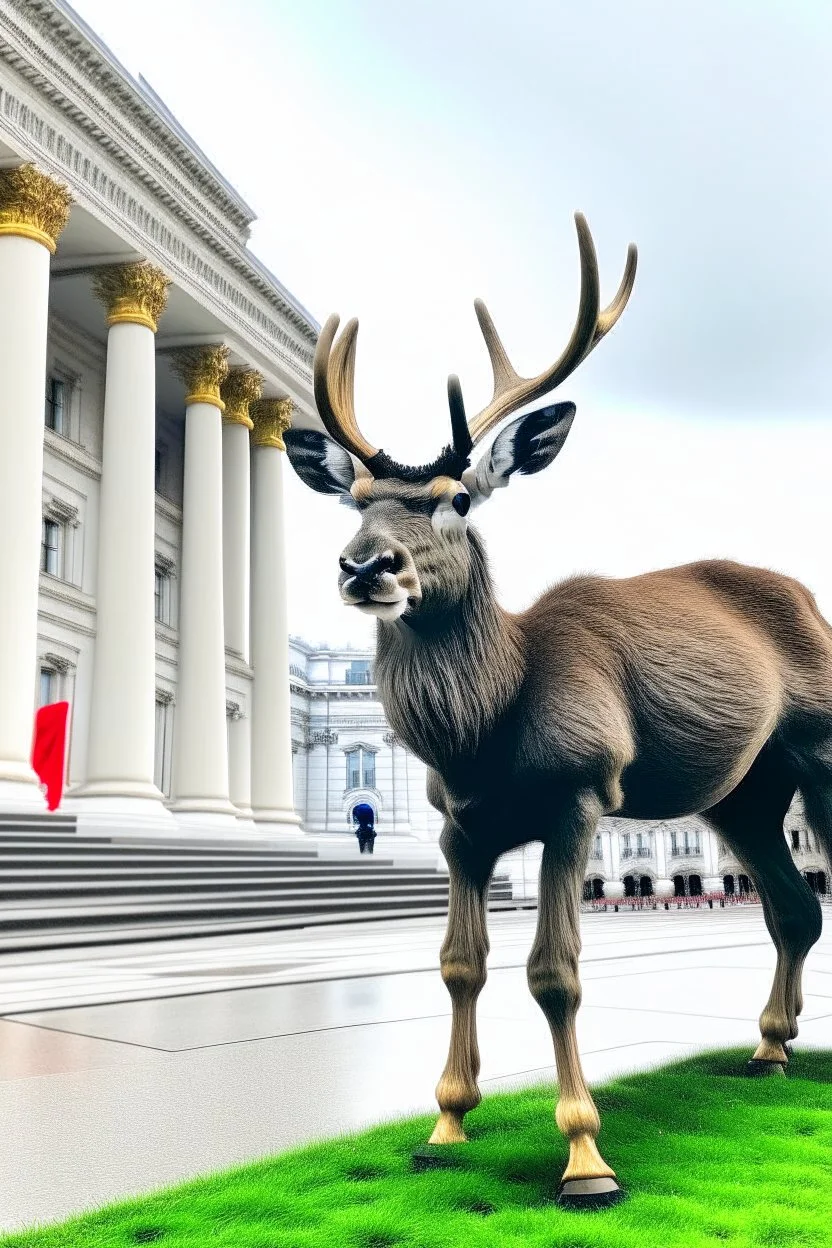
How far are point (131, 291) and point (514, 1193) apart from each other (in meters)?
26.9

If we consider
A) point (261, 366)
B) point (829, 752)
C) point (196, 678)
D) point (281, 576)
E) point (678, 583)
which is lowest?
point (829, 752)

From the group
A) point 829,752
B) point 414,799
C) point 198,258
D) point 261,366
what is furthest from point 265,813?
point 414,799

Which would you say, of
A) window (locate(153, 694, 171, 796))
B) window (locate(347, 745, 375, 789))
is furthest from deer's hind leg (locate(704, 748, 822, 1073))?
window (locate(347, 745, 375, 789))

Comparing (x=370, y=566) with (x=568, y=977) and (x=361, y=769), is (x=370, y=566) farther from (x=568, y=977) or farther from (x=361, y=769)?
(x=361, y=769)

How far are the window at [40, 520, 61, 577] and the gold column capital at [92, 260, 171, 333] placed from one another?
6964 mm

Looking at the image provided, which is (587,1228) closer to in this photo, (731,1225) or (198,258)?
(731,1225)

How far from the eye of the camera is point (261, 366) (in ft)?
114

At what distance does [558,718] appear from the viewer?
12.0 feet

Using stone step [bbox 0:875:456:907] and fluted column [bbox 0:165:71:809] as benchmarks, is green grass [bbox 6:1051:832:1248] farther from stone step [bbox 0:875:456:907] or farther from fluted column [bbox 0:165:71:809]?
fluted column [bbox 0:165:71:809]

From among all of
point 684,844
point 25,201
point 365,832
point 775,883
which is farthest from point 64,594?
point 684,844

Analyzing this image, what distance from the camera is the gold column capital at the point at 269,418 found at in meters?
36.8

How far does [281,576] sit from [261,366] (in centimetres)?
710

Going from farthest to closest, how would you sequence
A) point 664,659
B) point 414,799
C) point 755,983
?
point 414,799
point 755,983
point 664,659

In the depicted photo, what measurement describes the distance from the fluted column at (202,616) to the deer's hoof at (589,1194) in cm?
2611
